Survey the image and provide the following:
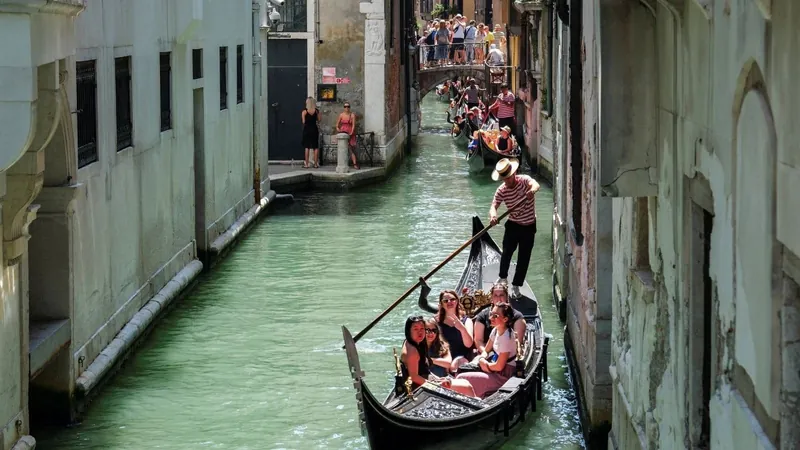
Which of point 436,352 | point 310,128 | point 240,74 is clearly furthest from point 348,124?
point 436,352

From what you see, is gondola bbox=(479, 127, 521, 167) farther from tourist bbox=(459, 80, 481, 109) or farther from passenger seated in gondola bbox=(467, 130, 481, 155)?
tourist bbox=(459, 80, 481, 109)

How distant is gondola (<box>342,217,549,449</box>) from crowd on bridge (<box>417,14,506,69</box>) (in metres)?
20.8

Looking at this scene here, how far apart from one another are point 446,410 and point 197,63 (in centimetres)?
623

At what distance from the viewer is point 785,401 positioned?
10.6 feet

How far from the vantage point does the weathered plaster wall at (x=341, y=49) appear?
64.7 ft

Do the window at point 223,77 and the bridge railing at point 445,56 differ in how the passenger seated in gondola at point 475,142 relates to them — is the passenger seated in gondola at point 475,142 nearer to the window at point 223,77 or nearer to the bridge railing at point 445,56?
the window at point 223,77

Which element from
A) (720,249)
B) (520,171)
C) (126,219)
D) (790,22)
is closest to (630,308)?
(720,249)

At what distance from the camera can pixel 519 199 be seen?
33.1ft

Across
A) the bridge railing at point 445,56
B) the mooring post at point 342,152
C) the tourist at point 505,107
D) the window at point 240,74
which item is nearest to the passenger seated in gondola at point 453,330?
the window at point 240,74

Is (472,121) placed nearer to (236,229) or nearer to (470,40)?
(470,40)

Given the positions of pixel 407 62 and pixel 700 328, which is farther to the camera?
pixel 407 62

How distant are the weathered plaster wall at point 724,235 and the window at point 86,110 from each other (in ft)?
12.2

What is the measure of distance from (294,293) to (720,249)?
8.25 m

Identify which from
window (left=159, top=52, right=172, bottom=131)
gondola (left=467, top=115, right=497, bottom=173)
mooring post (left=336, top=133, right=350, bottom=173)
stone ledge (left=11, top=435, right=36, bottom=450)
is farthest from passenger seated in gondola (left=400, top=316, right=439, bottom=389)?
gondola (left=467, top=115, right=497, bottom=173)
